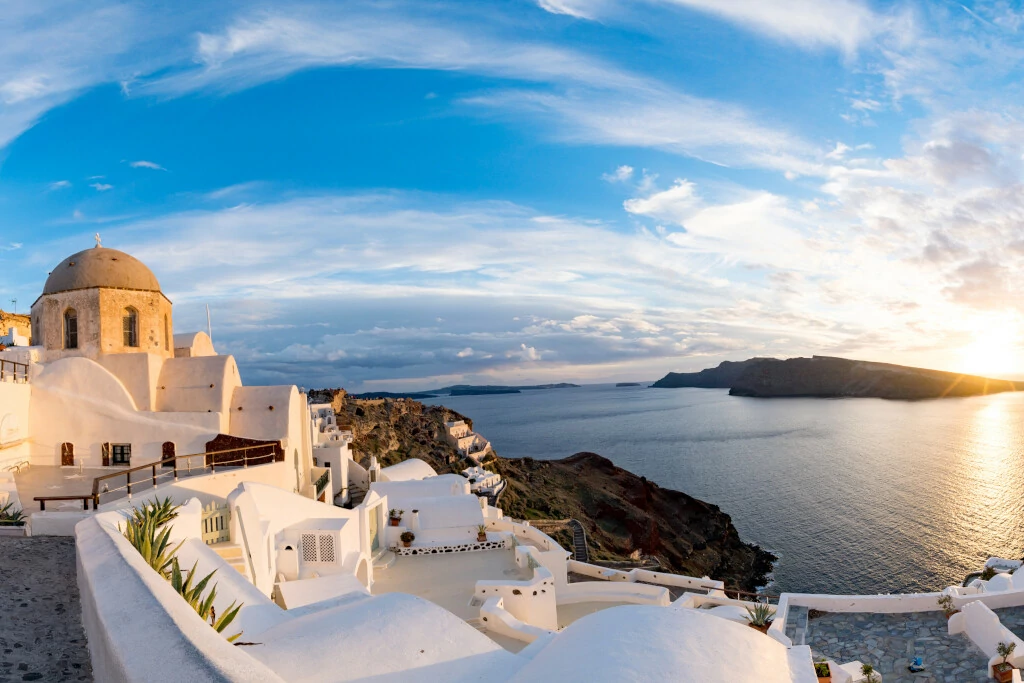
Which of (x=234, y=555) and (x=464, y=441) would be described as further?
(x=464, y=441)

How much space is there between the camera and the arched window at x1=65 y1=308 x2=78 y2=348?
74.0 ft

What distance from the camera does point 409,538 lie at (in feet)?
75.3

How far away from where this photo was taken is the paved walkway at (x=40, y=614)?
6293 mm

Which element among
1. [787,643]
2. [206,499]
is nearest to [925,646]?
[787,643]

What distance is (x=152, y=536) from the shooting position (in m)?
9.35

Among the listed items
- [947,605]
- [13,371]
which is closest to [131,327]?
[13,371]

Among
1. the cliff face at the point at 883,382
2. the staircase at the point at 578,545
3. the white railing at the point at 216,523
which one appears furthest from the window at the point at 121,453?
the cliff face at the point at 883,382


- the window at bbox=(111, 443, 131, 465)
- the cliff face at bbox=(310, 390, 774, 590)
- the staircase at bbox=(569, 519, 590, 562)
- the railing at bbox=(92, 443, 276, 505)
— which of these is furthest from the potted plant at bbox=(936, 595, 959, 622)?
the cliff face at bbox=(310, 390, 774, 590)

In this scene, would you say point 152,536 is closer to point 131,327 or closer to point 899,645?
point 899,645

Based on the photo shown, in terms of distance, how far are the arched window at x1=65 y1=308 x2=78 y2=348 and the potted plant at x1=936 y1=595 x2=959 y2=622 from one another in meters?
26.9

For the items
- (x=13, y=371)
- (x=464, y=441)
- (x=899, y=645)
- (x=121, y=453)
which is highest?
(x=13, y=371)

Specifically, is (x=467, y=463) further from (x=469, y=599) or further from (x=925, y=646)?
(x=925, y=646)

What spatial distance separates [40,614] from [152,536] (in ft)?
6.02

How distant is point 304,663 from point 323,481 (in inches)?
765
